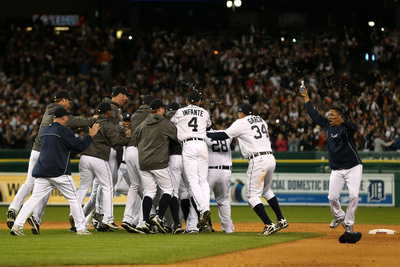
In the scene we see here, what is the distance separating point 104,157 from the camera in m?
12.0

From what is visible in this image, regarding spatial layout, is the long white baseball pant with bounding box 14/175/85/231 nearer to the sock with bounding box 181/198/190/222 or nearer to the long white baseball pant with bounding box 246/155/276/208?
the sock with bounding box 181/198/190/222

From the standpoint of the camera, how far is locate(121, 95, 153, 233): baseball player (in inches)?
469

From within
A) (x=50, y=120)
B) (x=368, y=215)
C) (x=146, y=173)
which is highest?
(x=50, y=120)

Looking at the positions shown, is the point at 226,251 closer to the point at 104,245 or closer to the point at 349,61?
the point at 104,245

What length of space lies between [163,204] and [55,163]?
177 centimetres

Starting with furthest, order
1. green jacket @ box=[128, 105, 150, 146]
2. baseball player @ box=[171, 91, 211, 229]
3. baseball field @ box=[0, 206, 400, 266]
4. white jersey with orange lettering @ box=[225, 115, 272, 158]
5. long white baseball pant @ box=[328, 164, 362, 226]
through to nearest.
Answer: green jacket @ box=[128, 105, 150, 146]
baseball player @ box=[171, 91, 211, 229]
white jersey with orange lettering @ box=[225, 115, 272, 158]
long white baseball pant @ box=[328, 164, 362, 226]
baseball field @ box=[0, 206, 400, 266]

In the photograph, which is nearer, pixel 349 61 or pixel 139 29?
pixel 349 61

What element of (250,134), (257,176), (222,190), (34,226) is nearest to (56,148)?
(34,226)

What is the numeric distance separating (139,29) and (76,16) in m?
3.55

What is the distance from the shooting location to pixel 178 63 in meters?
28.0

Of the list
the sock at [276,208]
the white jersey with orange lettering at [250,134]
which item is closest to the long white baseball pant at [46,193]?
the white jersey with orange lettering at [250,134]

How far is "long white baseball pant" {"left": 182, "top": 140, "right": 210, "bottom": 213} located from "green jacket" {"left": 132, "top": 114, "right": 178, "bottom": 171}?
0.98ft

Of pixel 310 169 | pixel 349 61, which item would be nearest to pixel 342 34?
pixel 349 61

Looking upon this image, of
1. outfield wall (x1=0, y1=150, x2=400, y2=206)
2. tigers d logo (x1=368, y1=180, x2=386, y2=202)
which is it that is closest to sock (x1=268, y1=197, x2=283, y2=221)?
outfield wall (x1=0, y1=150, x2=400, y2=206)
